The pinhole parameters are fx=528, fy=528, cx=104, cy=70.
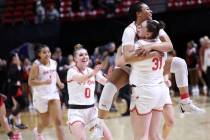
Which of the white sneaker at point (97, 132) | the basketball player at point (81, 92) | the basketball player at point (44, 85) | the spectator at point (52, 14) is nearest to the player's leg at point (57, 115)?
the basketball player at point (44, 85)

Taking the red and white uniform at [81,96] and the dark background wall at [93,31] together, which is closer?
the red and white uniform at [81,96]

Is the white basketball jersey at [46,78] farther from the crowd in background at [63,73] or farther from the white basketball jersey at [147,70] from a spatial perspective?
the white basketball jersey at [147,70]

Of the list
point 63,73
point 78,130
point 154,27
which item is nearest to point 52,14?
point 63,73

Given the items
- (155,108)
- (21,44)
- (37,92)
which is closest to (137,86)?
(155,108)

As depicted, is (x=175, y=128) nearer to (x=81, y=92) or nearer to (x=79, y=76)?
(x=81, y=92)

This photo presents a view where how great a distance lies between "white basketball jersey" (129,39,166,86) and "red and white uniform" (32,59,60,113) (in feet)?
11.2

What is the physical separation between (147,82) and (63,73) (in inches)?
330

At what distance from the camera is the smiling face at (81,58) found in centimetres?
739

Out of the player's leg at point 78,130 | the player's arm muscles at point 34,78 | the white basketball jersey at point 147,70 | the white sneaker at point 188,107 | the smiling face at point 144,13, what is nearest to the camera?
the white basketball jersey at point 147,70

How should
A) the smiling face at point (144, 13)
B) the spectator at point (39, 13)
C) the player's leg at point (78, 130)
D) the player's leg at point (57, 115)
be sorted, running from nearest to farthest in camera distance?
the smiling face at point (144, 13) → the player's leg at point (78, 130) → the player's leg at point (57, 115) → the spectator at point (39, 13)

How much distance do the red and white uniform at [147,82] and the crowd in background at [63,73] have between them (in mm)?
4433

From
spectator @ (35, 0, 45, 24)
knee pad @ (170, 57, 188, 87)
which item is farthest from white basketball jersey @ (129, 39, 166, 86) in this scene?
spectator @ (35, 0, 45, 24)

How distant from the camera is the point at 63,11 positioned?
55.8 ft

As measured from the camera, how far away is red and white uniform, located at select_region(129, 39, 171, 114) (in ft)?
19.2
